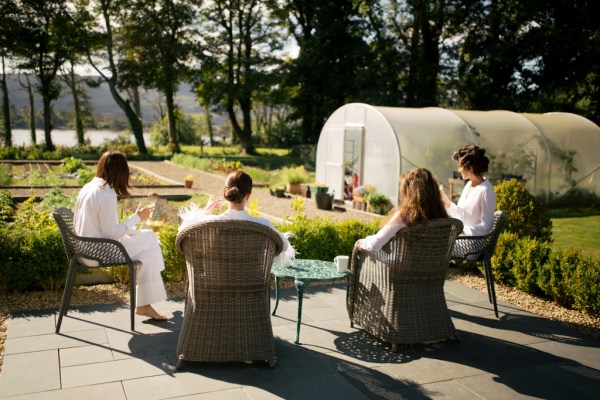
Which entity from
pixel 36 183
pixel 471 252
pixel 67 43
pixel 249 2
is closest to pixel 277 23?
pixel 249 2

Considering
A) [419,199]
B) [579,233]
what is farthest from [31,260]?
[579,233]

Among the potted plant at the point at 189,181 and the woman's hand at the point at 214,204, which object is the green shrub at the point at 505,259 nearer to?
the woman's hand at the point at 214,204

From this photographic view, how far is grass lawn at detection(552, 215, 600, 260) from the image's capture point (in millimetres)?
8930

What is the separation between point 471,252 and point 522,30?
21619mm

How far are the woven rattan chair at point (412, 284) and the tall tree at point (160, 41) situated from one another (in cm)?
2670

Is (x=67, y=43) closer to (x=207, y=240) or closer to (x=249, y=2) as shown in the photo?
(x=249, y=2)

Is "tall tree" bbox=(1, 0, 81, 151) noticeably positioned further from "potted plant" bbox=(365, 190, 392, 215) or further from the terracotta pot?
"potted plant" bbox=(365, 190, 392, 215)

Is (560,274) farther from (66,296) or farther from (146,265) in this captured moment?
(66,296)

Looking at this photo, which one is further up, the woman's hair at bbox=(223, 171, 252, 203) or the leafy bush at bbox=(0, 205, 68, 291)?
the woman's hair at bbox=(223, 171, 252, 203)

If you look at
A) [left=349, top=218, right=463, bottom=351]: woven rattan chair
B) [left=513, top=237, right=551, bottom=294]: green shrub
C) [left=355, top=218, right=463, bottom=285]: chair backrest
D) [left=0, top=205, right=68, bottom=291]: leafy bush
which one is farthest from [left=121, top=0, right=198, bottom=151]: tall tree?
[left=355, top=218, right=463, bottom=285]: chair backrest

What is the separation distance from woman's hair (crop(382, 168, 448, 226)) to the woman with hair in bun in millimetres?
1020

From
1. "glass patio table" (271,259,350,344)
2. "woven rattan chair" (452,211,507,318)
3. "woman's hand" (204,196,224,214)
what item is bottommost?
"glass patio table" (271,259,350,344)

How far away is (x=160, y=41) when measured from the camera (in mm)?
29734

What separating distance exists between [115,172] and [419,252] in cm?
235
